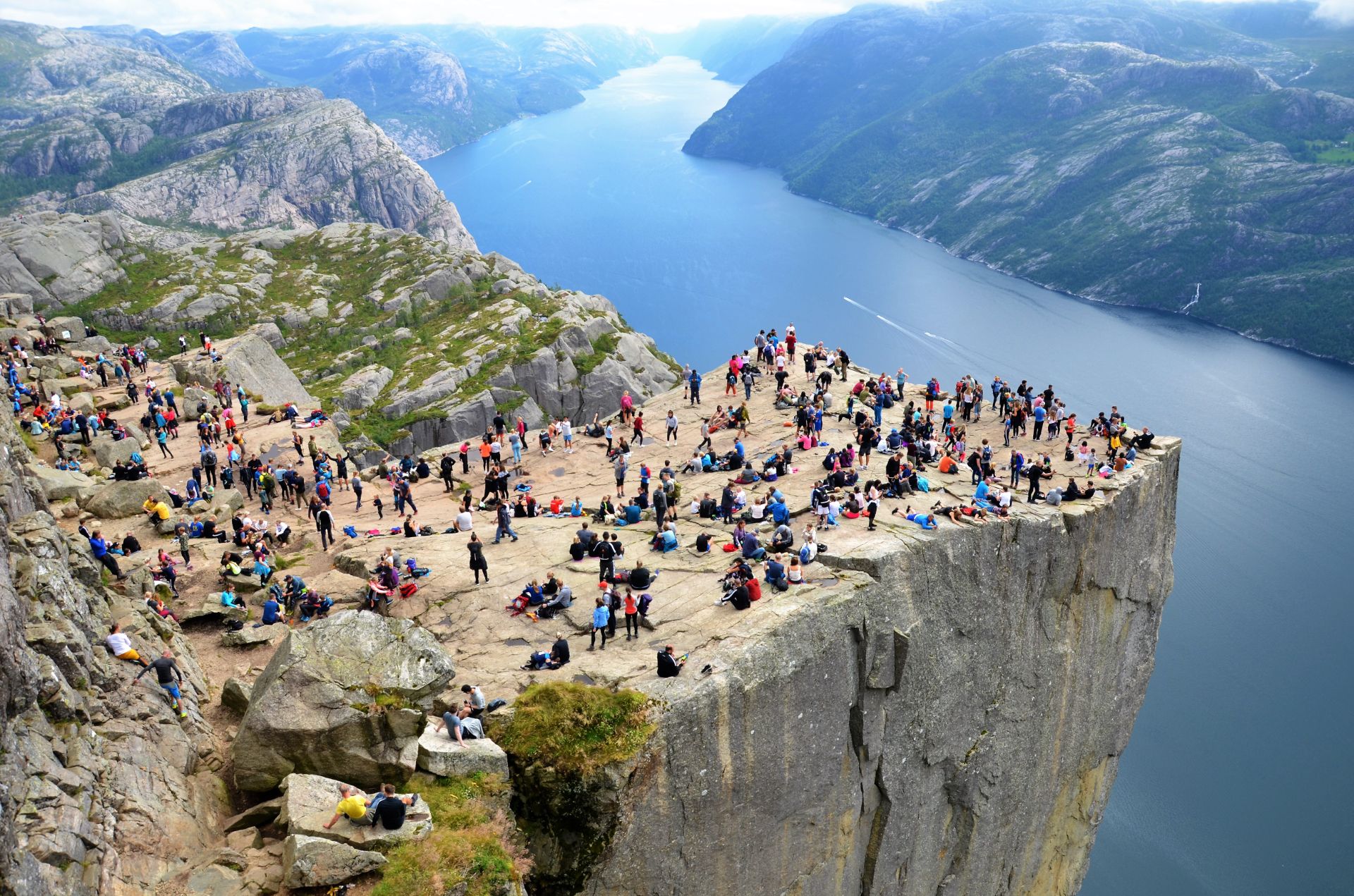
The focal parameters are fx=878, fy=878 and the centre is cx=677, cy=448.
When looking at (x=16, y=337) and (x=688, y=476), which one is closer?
(x=688, y=476)

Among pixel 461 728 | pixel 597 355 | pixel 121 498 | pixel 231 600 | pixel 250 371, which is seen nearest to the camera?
pixel 461 728

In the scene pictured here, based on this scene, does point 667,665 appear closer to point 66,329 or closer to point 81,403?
point 81,403

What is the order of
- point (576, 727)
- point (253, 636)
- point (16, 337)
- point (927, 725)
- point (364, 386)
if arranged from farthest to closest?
point (364, 386)
point (16, 337)
point (927, 725)
point (253, 636)
point (576, 727)

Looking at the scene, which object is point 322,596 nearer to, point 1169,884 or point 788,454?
point 788,454

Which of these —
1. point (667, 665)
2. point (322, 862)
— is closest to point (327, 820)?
point (322, 862)

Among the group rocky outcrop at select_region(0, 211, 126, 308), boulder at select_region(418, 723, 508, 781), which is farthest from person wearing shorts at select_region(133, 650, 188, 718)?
A: rocky outcrop at select_region(0, 211, 126, 308)

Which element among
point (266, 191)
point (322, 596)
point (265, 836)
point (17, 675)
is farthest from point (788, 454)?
point (266, 191)

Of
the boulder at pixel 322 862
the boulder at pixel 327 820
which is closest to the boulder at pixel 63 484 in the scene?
the boulder at pixel 327 820
